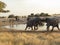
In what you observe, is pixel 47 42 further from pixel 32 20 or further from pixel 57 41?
pixel 32 20

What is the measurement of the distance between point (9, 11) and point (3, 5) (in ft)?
7.20

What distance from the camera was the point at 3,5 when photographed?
41.4 m

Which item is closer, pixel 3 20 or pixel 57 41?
pixel 57 41

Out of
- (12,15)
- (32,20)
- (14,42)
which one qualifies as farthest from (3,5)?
(14,42)

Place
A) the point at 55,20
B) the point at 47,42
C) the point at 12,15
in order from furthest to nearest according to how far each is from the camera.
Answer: the point at 12,15
the point at 55,20
the point at 47,42

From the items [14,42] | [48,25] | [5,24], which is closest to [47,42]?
[14,42]

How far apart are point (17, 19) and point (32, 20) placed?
36.3 ft

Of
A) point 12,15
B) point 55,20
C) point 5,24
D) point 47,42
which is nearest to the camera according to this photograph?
point 47,42

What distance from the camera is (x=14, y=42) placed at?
1625cm

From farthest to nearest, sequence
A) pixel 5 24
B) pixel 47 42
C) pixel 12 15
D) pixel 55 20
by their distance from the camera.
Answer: pixel 12 15 → pixel 5 24 → pixel 55 20 → pixel 47 42

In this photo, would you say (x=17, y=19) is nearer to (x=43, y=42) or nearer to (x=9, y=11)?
(x=9, y=11)

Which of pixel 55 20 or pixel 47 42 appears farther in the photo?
pixel 55 20

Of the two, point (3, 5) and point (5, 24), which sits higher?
point (3, 5)

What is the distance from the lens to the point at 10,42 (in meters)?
16.2
